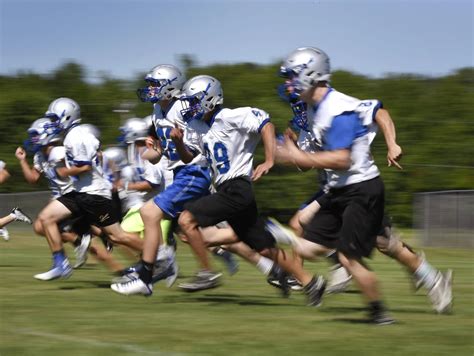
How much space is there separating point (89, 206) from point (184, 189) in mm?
1527

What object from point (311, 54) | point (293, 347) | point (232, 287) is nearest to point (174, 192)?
point (232, 287)

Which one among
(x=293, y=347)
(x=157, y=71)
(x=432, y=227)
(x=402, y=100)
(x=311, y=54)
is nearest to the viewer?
(x=293, y=347)

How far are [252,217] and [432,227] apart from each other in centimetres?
915

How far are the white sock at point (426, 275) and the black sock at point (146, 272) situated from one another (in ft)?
7.63

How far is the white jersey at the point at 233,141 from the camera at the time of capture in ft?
32.3

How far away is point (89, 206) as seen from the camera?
11445mm

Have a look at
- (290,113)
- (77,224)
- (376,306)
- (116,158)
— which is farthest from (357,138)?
(290,113)

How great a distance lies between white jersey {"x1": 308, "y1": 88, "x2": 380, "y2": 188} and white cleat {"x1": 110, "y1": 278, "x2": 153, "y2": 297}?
2.15 meters

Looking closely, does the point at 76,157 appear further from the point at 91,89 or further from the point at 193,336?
the point at 91,89

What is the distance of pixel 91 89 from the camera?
24875 mm

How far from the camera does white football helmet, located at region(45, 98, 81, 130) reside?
11672 mm

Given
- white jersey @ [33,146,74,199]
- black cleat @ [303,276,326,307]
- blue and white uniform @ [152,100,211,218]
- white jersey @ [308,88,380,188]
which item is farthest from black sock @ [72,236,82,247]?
white jersey @ [308,88,380,188]

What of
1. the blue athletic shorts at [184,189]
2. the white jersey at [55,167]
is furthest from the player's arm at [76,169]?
the blue athletic shorts at [184,189]

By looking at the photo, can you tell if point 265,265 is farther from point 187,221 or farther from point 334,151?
point 334,151
